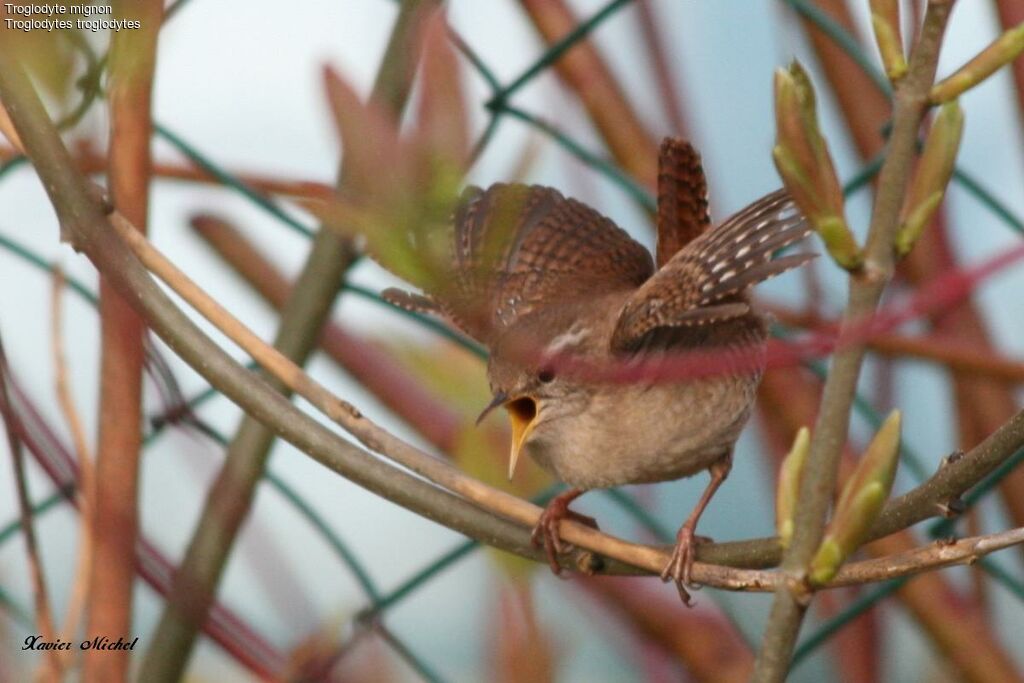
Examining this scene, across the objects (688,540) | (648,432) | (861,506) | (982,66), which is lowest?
(861,506)

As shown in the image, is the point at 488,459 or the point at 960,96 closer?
the point at 960,96

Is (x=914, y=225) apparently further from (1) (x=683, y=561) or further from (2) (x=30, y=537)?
(2) (x=30, y=537)

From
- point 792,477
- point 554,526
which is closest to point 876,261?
point 792,477

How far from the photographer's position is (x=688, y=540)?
1.12 m

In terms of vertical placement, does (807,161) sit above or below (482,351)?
below

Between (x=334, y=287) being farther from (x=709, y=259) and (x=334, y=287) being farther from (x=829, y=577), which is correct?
(x=829, y=577)

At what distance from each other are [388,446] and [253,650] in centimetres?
30

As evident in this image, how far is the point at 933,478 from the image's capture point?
70 centimetres

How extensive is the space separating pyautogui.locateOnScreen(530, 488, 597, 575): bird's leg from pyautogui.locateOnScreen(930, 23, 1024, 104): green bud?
14.2 inches

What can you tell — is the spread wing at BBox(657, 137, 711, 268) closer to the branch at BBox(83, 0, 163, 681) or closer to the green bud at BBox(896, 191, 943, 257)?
the branch at BBox(83, 0, 163, 681)

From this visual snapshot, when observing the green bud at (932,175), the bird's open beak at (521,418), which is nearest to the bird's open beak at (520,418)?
the bird's open beak at (521,418)

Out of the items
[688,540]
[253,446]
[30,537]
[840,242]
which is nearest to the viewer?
[840,242]

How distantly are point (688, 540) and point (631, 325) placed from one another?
7.6 inches

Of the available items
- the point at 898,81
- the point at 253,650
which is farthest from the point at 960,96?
the point at 253,650
